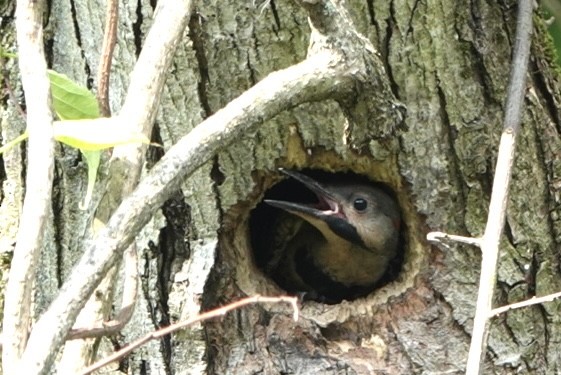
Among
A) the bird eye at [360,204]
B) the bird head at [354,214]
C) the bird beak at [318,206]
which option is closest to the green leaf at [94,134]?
the bird beak at [318,206]

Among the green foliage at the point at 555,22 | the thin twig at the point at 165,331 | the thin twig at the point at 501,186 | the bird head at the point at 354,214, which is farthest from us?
the bird head at the point at 354,214

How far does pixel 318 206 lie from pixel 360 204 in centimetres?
26

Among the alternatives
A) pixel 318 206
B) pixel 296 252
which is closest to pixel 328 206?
pixel 318 206

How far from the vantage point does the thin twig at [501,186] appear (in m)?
2.72

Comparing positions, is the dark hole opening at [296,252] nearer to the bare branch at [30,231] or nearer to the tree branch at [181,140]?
the tree branch at [181,140]

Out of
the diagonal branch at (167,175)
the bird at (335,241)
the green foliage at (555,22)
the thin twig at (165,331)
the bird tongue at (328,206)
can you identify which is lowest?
the thin twig at (165,331)

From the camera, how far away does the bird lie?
465 centimetres

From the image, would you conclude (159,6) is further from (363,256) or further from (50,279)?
(363,256)

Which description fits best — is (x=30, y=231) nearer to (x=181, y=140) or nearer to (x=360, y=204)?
(x=181, y=140)

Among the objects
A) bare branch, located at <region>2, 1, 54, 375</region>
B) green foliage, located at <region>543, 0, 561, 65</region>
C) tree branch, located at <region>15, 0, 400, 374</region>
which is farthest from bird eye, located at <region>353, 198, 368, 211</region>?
bare branch, located at <region>2, 1, 54, 375</region>

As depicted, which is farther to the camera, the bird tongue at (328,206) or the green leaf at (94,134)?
the bird tongue at (328,206)

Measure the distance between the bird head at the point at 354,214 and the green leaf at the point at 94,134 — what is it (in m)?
2.15

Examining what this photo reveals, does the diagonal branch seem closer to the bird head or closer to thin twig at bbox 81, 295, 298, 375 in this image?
thin twig at bbox 81, 295, 298, 375

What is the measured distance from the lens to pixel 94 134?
222 cm
